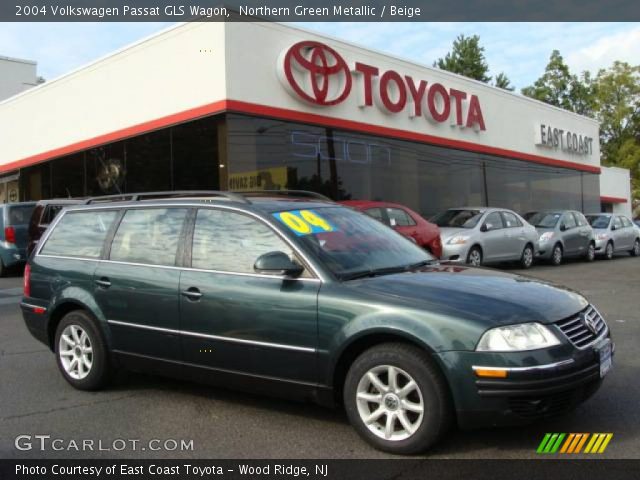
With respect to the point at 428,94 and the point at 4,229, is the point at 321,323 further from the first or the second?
the point at 428,94

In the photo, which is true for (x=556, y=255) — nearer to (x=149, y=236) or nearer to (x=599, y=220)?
(x=599, y=220)

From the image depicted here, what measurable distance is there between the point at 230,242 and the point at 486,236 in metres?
10.5

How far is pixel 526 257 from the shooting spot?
15891 millimetres

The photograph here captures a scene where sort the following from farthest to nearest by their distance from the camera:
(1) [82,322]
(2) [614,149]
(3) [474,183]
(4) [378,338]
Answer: (2) [614,149] < (3) [474,183] < (1) [82,322] < (4) [378,338]

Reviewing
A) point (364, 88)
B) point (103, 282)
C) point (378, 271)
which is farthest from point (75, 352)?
point (364, 88)

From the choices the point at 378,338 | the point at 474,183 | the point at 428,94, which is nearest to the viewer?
the point at 378,338

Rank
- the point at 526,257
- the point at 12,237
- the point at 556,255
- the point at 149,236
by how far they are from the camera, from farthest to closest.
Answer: the point at 556,255, the point at 526,257, the point at 12,237, the point at 149,236

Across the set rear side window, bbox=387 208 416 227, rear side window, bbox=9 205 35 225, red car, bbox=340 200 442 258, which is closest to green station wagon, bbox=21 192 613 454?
red car, bbox=340 200 442 258

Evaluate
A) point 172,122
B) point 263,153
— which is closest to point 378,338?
point 263,153

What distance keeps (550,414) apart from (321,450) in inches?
52.5

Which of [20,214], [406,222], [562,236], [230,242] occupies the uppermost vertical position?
[20,214]

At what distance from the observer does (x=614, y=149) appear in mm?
49531

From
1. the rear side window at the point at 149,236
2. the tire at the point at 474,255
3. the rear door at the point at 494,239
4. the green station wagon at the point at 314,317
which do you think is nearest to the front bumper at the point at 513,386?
the green station wagon at the point at 314,317

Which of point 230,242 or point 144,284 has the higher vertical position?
point 230,242
